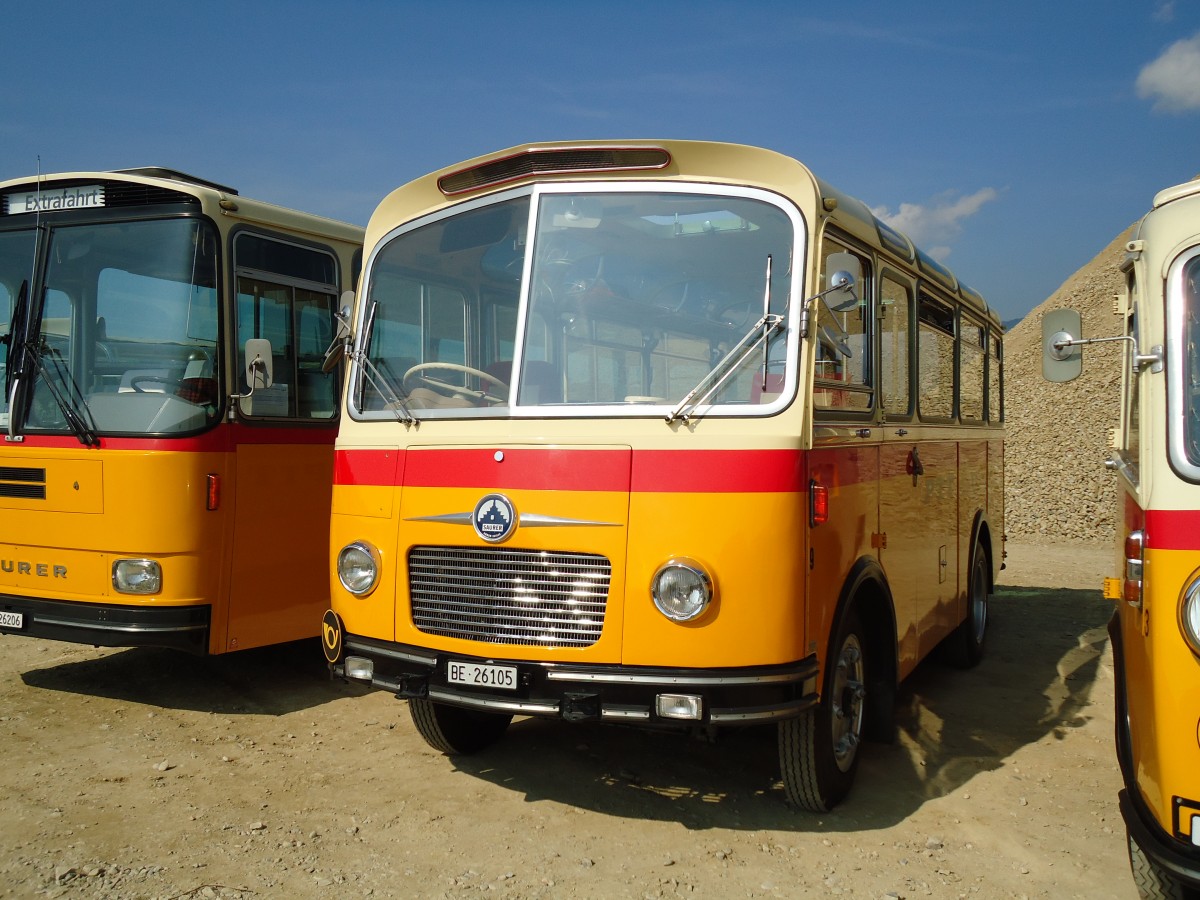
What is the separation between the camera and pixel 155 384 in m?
6.23

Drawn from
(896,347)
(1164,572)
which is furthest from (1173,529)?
(896,347)

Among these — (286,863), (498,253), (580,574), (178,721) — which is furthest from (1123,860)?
(178,721)

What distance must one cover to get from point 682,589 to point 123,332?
4.19 m

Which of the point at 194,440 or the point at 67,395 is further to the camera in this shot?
the point at 67,395

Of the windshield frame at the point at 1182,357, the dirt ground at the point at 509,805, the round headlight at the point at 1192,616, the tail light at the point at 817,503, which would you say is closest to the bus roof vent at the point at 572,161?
the tail light at the point at 817,503

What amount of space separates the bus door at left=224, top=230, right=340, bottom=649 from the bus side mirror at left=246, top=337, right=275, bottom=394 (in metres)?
0.24

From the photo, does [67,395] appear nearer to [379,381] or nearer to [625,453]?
[379,381]

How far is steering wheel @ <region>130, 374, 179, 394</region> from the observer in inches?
245

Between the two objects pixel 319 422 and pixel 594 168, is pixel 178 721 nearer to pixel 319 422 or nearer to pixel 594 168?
pixel 319 422

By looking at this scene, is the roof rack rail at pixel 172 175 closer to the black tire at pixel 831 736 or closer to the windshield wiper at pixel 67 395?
the windshield wiper at pixel 67 395

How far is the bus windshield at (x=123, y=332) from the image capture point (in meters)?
6.23

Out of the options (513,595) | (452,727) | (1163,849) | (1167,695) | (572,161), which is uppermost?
(572,161)

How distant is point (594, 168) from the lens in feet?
15.2

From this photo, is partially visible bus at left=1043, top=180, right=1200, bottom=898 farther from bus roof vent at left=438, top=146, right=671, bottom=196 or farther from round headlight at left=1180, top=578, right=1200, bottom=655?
bus roof vent at left=438, top=146, right=671, bottom=196
